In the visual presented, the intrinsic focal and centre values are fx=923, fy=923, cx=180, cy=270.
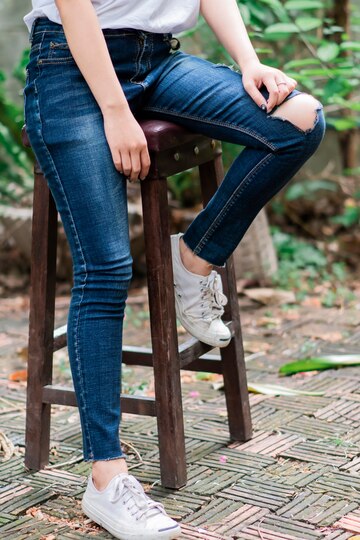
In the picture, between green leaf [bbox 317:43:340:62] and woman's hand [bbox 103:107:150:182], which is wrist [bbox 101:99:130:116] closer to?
woman's hand [bbox 103:107:150:182]

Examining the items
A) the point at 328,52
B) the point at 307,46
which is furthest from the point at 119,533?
the point at 307,46

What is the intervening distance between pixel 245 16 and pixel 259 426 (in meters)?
1.50

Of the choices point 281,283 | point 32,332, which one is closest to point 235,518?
point 32,332

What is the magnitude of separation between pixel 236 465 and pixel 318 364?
0.83 metres

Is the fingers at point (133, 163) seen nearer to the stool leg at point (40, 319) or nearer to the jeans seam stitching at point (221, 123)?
the jeans seam stitching at point (221, 123)

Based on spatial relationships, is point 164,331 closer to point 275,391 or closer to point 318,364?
point 275,391

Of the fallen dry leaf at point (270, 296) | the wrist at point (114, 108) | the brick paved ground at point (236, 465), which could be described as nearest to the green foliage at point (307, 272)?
the fallen dry leaf at point (270, 296)

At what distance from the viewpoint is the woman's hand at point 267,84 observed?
2.12 m

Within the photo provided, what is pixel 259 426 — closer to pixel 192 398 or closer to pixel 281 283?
pixel 192 398

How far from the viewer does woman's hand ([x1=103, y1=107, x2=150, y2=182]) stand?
2.05 meters

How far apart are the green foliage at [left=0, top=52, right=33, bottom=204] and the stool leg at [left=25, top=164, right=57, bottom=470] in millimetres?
1807

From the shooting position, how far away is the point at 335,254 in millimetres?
4887

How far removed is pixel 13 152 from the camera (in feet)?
14.1

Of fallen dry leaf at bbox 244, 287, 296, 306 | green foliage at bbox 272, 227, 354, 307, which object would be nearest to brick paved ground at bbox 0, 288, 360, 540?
fallen dry leaf at bbox 244, 287, 296, 306
